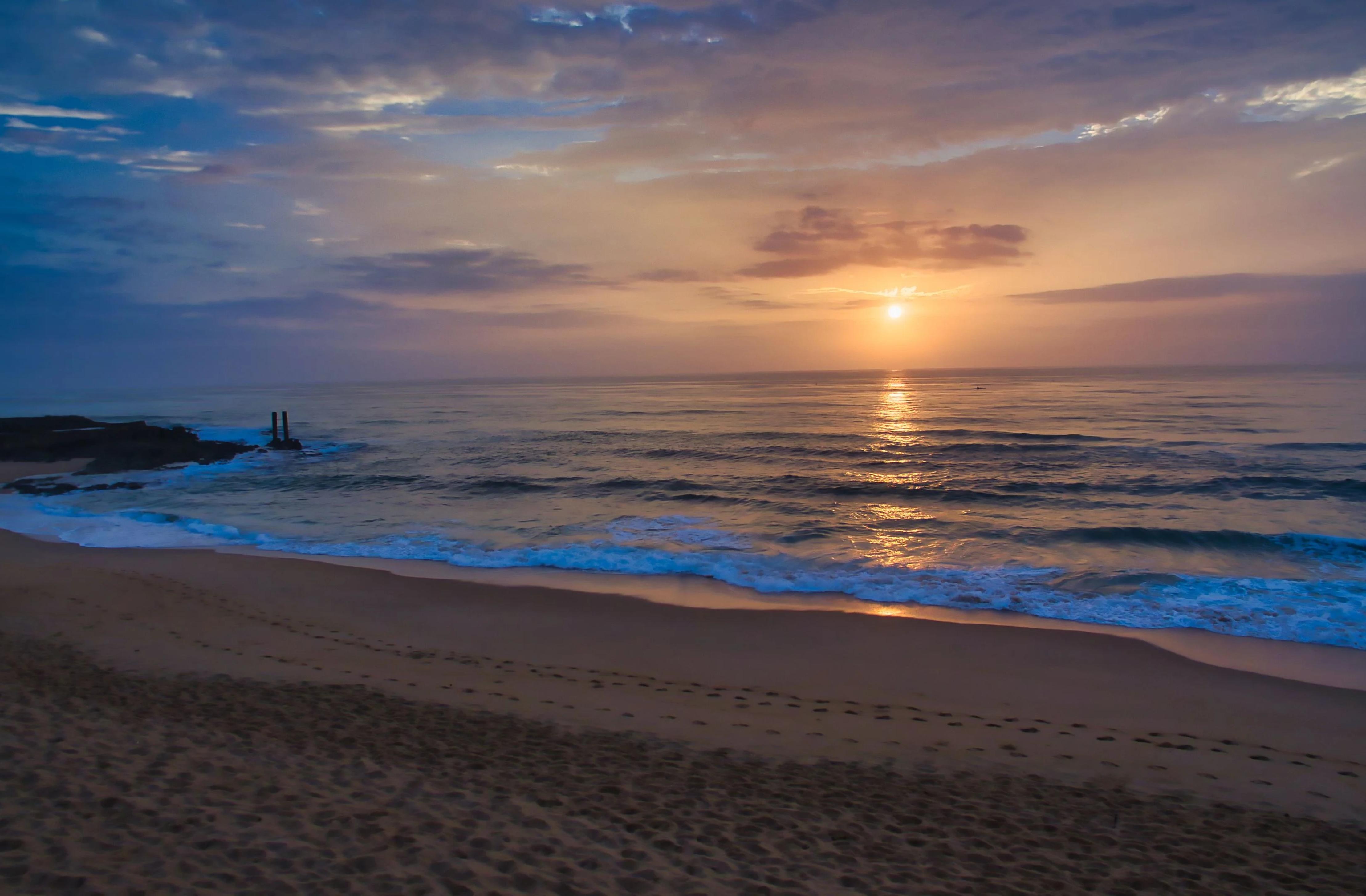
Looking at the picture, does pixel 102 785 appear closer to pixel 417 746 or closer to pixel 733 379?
pixel 417 746

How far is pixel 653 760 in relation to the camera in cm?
588

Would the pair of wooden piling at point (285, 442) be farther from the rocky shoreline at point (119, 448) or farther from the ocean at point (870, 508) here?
the ocean at point (870, 508)

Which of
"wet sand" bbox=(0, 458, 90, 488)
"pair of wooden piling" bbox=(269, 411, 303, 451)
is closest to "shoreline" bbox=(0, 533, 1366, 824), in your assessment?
"wet sand" bbox=(0, 458, 90, 488)

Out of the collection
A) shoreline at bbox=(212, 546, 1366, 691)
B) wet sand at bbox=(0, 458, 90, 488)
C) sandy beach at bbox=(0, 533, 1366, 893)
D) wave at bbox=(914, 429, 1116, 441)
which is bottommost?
shoreline at bbox=(212, 546, 1366, 691)

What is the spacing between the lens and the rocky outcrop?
3039cm

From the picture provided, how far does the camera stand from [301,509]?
67.9 feet

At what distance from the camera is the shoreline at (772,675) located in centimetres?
616

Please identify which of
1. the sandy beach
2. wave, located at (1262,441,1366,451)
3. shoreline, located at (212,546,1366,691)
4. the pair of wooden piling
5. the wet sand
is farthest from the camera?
the pair of wooden piling

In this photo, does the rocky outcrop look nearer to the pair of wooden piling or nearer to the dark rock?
the dark rock

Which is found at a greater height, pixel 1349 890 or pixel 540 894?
pixel 540 894

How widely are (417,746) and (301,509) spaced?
17698mm

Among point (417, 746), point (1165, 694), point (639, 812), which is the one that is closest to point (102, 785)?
point (417, 746)

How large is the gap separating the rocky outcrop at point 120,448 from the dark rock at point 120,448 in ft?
0.10

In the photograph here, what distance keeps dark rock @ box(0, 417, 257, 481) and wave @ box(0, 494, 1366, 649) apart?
1280 cm
